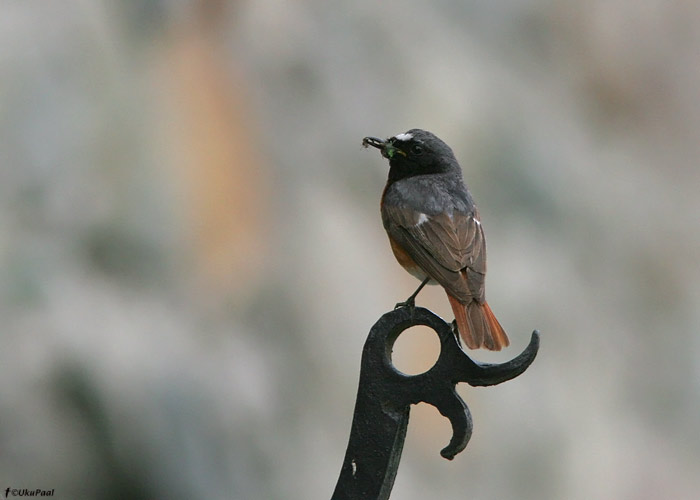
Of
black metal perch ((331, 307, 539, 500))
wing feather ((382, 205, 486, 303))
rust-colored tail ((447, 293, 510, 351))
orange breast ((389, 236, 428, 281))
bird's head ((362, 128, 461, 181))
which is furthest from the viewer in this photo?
bird's head ((362, 128, 461, 181))

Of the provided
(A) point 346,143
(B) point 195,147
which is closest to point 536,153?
(A) point 346,143

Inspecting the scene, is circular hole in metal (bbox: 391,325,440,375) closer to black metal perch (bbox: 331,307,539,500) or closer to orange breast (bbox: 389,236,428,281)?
orange breast (bbox: 389,236,428,281)

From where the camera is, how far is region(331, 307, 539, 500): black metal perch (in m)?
2.21

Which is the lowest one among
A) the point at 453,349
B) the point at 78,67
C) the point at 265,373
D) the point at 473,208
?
the point at 265,373

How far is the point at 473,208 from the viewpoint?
327 centimetres

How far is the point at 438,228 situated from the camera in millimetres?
3107

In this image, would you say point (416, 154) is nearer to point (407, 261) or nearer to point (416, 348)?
point (407, 261)

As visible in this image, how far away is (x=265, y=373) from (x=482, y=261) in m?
1.75

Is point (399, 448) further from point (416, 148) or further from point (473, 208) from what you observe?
point (416, 148)

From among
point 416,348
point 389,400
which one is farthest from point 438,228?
point 416,348

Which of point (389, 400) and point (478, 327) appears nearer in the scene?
point (389, 400)

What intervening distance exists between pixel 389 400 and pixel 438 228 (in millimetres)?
952

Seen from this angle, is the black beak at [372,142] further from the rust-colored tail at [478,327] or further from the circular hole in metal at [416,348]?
the circular hole in metal at [416,348]

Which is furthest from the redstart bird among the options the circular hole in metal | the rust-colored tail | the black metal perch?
the circular hole in metal
